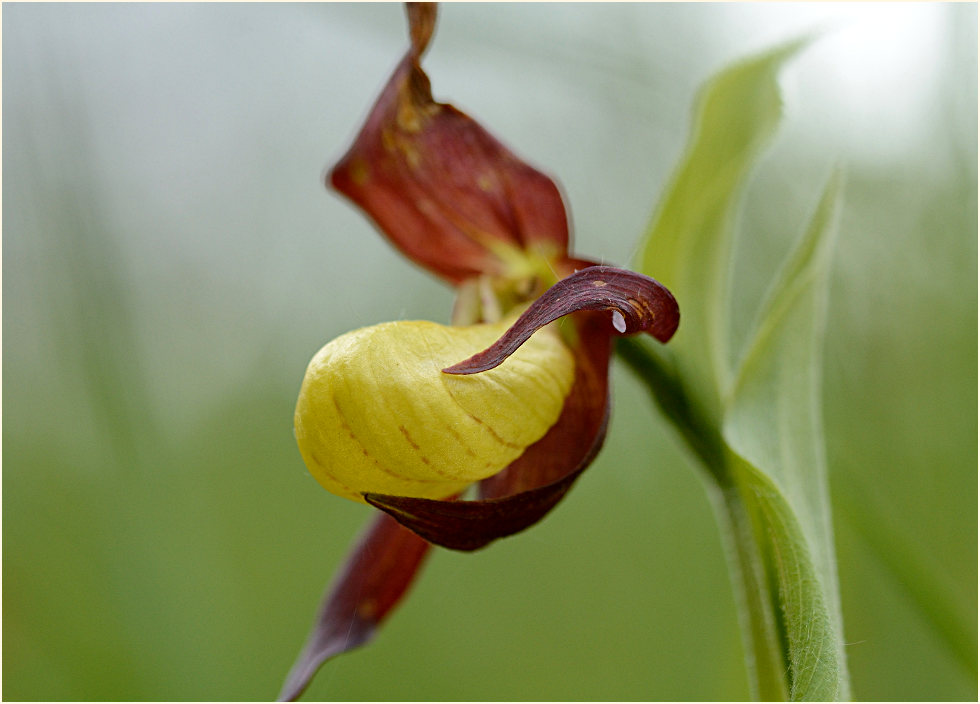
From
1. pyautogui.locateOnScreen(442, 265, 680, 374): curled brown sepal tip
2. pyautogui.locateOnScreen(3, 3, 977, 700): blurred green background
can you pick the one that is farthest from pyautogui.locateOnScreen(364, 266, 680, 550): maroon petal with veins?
pyautogui.locateOnScreen(3, 3, 977, 700): blurred green background

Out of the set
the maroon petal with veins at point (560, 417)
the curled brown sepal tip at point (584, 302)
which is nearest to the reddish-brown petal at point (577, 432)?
the maroon petal with veins at point (560, 417)

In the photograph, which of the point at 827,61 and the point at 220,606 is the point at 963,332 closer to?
the point at 827,61

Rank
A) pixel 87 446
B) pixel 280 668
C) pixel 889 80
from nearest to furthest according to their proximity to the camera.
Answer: pixel 889 80 < pixel 87 446 < pixel 280 668

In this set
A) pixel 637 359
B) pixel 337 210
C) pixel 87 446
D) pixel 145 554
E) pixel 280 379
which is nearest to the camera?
pixel 637 359

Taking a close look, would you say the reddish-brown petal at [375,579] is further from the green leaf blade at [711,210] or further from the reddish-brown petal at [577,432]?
the green leaf blade at [711,210]

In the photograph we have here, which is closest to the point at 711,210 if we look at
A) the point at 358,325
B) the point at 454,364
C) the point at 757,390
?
the point at 757,390

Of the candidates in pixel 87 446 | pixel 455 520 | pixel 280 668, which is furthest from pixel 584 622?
pixel 455 520

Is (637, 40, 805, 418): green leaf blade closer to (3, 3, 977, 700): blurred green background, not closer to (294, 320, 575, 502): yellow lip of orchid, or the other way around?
(3, 3, 977, 700): blurred green background
